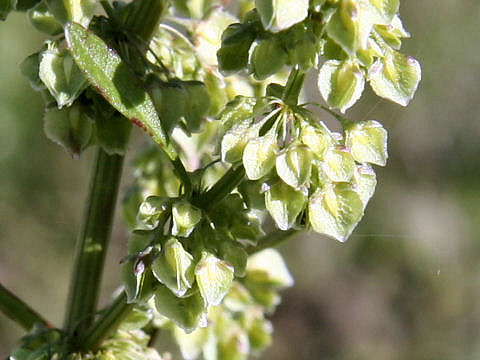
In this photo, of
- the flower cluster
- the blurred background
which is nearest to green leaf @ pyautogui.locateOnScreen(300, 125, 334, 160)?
the flower cluster

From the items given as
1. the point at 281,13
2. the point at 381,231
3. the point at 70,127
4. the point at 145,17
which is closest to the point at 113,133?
the point at 70,127

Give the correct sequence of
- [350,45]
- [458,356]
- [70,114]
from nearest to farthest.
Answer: [350,45] → [70,114] → [458,356]

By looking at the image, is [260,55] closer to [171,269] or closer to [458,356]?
[171,269]

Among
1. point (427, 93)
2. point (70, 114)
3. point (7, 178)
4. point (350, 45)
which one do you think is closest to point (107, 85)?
point (70, 114)

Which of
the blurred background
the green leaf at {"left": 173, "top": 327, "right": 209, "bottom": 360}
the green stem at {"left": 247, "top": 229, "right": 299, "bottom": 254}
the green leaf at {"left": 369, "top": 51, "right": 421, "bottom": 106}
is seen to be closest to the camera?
the green leaf at {"left": 369, "top": 51, "right": 421, "bottom": 106}

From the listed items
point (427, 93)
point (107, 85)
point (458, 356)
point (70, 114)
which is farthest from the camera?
point (427, 93)

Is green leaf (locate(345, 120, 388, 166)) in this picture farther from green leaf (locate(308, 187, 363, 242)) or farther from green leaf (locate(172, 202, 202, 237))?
green leaf (locate(172, 202, 202, 237))

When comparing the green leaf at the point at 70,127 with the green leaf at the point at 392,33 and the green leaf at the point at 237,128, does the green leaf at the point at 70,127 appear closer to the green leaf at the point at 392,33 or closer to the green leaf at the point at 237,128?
the green leaf at the point at 237,128
